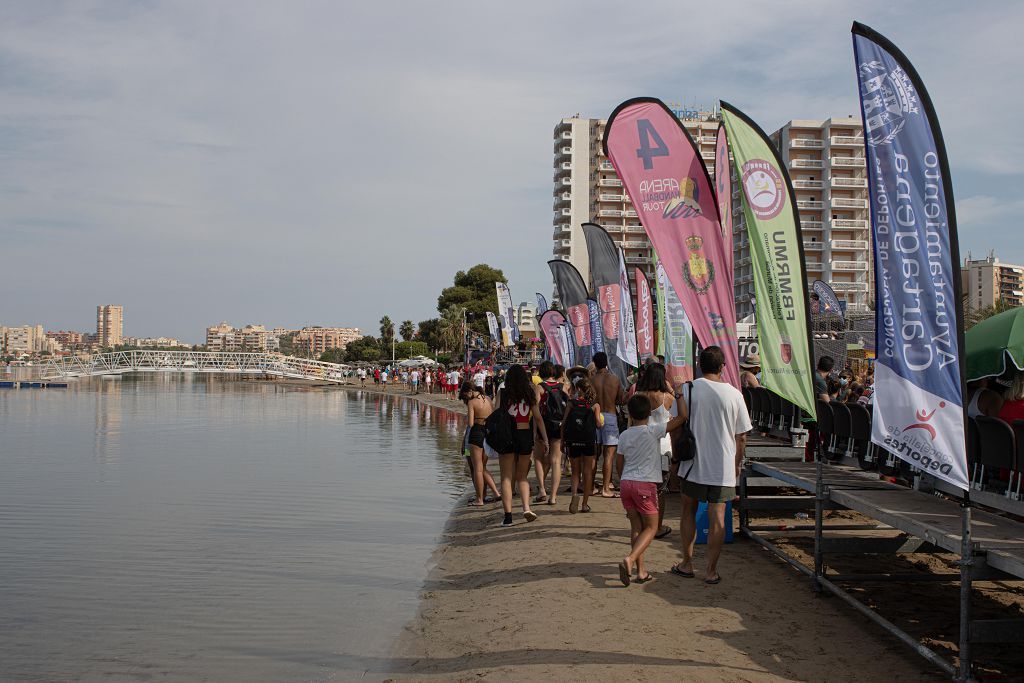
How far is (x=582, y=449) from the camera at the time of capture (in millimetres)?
9250

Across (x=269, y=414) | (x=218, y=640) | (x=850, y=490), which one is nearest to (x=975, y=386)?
(x=850, y=490)

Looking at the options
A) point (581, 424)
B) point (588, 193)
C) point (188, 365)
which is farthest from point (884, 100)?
point (588, 193)

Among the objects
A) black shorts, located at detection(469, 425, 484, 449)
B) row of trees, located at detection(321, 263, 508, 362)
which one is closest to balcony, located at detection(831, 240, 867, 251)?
row of trees, located at detection(321, 263, 508, 362)

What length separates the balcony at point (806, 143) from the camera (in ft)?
282

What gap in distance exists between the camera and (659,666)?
190 inches

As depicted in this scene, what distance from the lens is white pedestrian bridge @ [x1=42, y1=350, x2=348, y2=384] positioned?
73.9 meters

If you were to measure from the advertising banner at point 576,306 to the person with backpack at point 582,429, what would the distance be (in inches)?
342

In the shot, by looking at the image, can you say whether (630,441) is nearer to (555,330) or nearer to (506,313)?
(555,330)

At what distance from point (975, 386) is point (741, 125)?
10.6 ft

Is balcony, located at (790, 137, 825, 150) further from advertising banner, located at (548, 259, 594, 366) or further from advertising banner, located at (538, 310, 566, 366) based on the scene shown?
advertising banner, located at (548, 259, 594, 366)

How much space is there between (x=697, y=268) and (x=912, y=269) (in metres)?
3.71

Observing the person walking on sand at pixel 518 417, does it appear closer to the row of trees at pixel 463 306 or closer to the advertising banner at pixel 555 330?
the advertising banner at pixel 555 330

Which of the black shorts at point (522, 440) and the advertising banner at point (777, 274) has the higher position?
the advertising banner at point (777, 274)

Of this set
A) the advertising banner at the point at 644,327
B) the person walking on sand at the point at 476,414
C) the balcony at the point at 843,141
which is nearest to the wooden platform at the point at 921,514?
the person walking on sand at the point at 476,414
